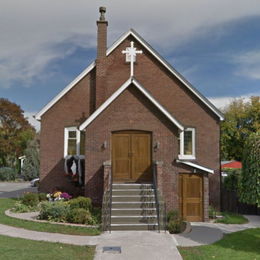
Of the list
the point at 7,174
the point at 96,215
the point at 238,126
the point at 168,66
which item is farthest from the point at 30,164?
the point at 96,215

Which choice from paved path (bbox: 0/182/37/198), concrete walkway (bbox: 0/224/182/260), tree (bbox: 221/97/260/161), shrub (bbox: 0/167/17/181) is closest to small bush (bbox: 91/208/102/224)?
concrete walkway (bbox: 0/224/182/260)

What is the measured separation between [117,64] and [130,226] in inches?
392

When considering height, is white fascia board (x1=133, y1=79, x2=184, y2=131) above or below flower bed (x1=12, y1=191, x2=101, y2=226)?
above

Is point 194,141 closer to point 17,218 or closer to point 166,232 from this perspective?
point 166,232

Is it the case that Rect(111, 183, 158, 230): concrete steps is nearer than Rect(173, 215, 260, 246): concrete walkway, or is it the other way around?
Rect(173, 215, 260, 246): concrete walkway

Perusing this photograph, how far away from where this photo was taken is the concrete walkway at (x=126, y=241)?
888 centimetres

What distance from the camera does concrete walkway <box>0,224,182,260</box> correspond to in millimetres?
8877

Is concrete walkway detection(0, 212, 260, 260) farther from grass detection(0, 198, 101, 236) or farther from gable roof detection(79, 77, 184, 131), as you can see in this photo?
gable roof detection(79, 77, 184, 131)

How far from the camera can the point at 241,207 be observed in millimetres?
18938

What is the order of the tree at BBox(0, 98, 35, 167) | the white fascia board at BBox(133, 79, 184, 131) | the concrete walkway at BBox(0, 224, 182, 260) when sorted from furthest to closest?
the tree at BBox(0, 98, 35, 167) → the white fascia board at BBox(133, 79, 184, 131) → the concrete walkway at BBox(0, 224, 182, 260)

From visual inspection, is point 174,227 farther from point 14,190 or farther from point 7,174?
point 7,174

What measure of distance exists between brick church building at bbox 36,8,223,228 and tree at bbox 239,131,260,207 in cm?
497

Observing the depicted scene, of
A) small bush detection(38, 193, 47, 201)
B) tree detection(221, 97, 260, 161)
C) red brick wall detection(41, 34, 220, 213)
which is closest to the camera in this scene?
small bush detection(38, 193, 47, 201)

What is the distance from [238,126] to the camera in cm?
4556
